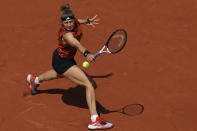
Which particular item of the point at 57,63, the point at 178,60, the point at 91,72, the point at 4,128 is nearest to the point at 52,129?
the point at 4,128

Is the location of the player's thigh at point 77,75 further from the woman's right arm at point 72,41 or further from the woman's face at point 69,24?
the woman's face at point 69,24

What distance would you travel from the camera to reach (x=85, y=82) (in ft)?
16.3

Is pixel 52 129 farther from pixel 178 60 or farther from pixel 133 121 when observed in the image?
pixel 178 60

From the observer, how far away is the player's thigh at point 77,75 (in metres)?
4.96

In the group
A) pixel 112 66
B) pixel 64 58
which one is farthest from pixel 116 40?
pixel 112 66

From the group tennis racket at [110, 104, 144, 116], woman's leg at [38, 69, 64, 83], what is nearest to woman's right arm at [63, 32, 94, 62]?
woman's leg at [38, 69, 64, 83]

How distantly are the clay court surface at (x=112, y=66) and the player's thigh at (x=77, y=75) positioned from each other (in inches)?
23.4

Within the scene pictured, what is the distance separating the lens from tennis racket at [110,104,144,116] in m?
5.19

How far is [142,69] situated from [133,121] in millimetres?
1552

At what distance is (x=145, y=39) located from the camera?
7.31 metres

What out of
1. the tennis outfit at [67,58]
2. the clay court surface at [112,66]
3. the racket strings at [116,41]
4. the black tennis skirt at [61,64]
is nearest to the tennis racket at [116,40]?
the racket strings at [116,41]

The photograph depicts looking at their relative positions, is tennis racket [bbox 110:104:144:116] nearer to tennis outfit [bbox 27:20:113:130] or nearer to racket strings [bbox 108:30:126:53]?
tennis outfit [bbox 27:20:113:130]

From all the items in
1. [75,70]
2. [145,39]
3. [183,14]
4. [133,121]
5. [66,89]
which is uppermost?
[183,14]

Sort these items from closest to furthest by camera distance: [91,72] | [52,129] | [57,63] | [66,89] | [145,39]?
1. [52,129]
2. [57,63]
3. [66,89]
4. [91,72]
5. [145,39]
